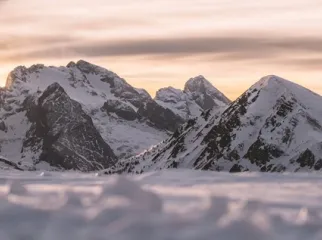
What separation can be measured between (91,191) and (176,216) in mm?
3494

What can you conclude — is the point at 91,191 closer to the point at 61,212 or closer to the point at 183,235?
the point at 61,212

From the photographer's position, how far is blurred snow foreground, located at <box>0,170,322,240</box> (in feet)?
24.3

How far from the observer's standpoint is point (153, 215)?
831cm

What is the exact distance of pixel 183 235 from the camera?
7402mm

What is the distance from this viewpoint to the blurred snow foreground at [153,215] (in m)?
7.42

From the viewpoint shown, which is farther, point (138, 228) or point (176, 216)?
point (176, 216)

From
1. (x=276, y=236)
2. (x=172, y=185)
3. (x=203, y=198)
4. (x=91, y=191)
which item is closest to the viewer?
(x=276, y=236)

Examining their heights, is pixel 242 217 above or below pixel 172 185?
above

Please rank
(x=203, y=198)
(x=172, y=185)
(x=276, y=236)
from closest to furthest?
(x=276, y=236) < (x=203, y=198) < (x=172, y=185)

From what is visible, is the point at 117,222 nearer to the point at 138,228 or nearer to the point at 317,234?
the point at 138,228

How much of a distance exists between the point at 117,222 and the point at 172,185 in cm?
551

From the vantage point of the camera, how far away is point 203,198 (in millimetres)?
10258

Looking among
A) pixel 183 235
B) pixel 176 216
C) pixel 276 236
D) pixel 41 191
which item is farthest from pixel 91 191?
pixel 276 236

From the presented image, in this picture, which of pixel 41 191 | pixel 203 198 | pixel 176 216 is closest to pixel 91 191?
pixel 41 191
